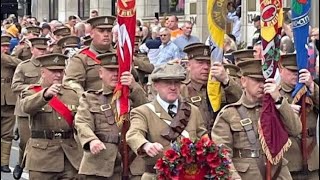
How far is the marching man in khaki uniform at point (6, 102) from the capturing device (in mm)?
14562

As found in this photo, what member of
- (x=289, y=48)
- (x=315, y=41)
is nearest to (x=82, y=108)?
(x=315, y=41)

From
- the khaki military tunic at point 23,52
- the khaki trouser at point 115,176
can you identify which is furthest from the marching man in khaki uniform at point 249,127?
the khaki military tunic at point 23,52

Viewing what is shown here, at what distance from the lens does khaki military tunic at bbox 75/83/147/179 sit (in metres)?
9.19

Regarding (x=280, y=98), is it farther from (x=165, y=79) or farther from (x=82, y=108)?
(x=82, y=108)

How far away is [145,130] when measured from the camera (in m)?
8.29

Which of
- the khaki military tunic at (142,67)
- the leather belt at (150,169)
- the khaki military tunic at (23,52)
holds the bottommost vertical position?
the leather belt at (150,169)

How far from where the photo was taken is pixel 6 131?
584 inches

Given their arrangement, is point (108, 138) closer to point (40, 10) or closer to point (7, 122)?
point (7, 122)

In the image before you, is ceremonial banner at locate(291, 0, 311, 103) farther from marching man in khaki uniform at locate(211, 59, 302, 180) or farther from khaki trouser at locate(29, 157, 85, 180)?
khaki trouser at locate(29, 157, 85, 180)

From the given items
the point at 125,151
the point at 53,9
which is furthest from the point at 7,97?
the point at 53,9

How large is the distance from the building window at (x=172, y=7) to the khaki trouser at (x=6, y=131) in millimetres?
13302

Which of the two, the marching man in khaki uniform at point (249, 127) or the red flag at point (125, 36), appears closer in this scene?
the marching man in khaki uniform at point (249, 127)

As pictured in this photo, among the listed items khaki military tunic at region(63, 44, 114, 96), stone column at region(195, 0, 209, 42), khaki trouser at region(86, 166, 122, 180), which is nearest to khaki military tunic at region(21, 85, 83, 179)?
khaki military tunic at region(63, 44, 114, 96)

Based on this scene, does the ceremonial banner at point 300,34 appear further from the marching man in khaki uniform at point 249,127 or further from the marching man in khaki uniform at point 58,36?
the marching man in khaki uniform at point 58,36
